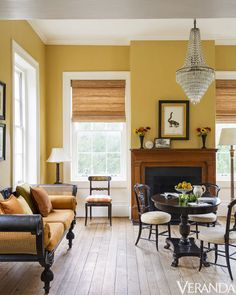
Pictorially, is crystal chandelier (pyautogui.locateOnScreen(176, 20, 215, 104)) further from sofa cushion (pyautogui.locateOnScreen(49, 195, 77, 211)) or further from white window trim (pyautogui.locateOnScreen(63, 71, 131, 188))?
sofa cushion (pyautogui.locateOnScreen(49, 195, 77, 211))

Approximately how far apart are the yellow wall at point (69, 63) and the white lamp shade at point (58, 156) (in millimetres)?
543

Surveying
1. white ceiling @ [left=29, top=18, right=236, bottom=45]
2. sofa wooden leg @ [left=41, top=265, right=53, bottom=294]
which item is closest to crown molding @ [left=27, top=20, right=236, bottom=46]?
white ceiling @ [left=29, top=18, right=236, bottom=45]

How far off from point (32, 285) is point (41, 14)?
256cm

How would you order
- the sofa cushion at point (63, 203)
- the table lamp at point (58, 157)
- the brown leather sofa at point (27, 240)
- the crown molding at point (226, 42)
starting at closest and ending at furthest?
the brown leather sofa at point (27, 240), the sofa cushion at point (63, 203), the table lamp at point (58, 157), the crown molding at point (226, 42)

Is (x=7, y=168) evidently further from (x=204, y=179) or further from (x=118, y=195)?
(x=204, y=179)

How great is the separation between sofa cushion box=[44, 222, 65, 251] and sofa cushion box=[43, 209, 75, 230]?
14 centimetres

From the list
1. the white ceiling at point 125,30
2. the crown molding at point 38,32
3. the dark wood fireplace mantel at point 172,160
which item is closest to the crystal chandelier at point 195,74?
the white ceiling at point 125,30

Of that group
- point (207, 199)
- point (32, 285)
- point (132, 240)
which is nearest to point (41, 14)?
point (32, 285)

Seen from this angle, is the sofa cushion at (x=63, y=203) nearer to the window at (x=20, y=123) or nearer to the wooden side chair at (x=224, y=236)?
the window at (x=20, y=123)

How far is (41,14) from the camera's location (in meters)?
2.63

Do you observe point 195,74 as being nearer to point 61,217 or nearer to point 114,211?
point 61,217

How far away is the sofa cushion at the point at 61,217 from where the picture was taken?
3.93m

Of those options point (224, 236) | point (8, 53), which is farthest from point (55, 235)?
point (8, 53)

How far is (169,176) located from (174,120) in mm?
1045
